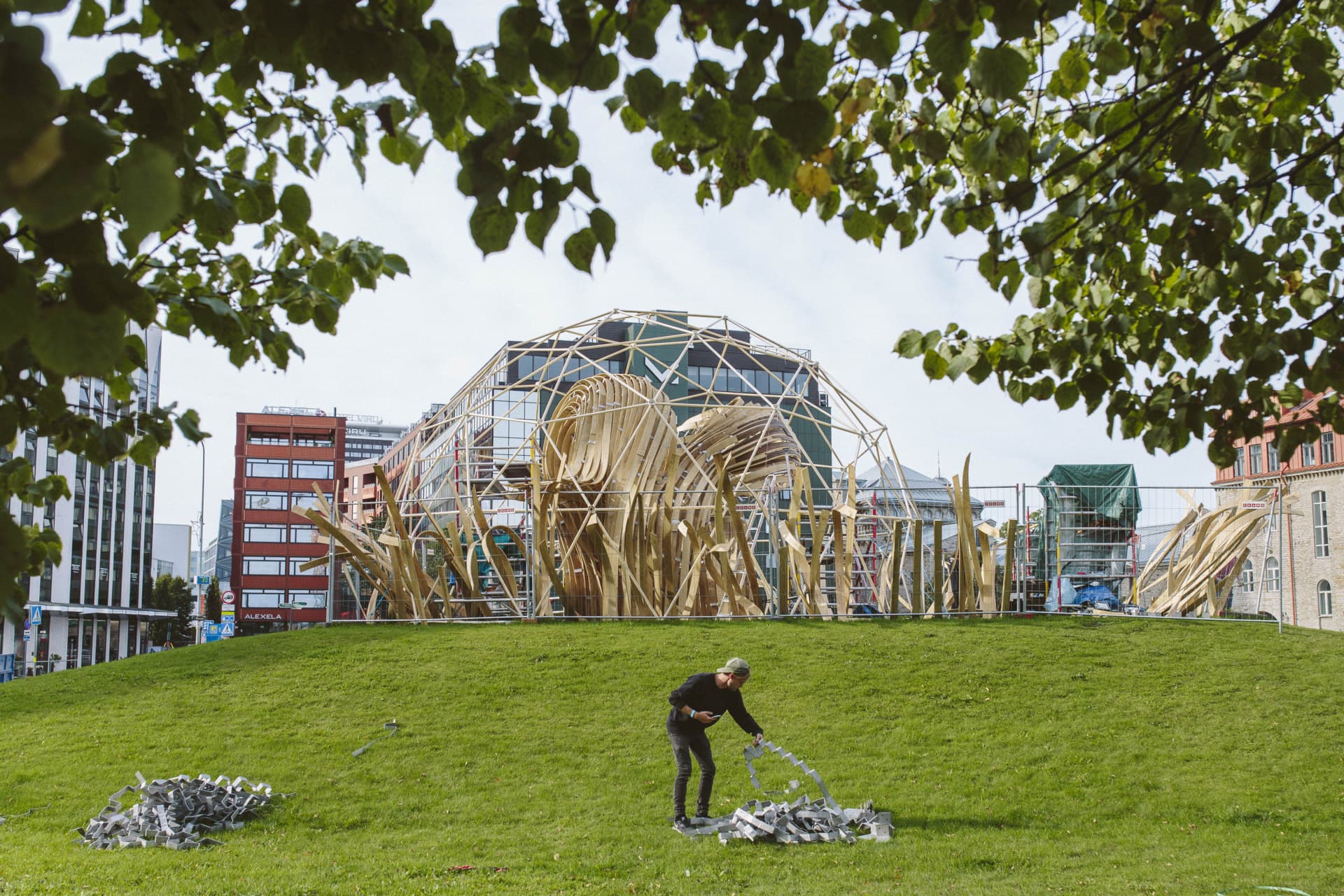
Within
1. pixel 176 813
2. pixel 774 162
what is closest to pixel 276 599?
pixel 176 813

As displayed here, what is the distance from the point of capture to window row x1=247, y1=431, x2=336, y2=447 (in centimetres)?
7094

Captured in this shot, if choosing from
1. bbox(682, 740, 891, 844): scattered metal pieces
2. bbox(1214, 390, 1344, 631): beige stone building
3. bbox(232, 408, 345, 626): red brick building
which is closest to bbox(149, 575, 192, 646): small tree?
bbox(232, 408, 345, 626): red brick building

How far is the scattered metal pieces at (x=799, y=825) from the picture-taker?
7113 millimetres

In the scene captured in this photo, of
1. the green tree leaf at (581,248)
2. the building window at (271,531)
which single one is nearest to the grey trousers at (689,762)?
the green tree leaf at (581,248)

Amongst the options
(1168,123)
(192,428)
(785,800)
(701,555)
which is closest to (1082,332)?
(1168,123)

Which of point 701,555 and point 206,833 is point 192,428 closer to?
point 206,833

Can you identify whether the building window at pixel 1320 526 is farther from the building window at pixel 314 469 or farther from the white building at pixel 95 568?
the building window at pixel 314 469

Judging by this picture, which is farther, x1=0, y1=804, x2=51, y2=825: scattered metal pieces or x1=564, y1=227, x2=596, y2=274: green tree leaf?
x1=0, y1=804, x2=51, y2=825: scattered metal pieces

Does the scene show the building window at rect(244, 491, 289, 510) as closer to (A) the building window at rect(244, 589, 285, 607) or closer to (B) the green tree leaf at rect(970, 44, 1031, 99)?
(A) the building window at rect(244, 589, 285, 607)

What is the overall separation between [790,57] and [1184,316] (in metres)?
2.60

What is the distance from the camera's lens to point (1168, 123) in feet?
13.9

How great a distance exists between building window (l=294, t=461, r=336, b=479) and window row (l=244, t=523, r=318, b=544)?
3456mm

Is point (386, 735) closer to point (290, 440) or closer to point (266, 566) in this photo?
point (266, 566)

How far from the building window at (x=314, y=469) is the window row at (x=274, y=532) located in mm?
3456
